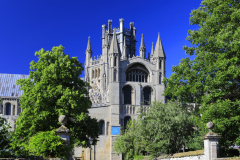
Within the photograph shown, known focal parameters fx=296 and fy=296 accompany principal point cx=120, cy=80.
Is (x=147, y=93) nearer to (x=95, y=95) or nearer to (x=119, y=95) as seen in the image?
(x=119, y=95)

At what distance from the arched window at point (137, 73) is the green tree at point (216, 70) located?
107ft

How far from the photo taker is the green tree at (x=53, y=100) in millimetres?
24016

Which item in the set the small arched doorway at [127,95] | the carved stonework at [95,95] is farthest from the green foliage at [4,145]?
the carved stonework at [95,95]

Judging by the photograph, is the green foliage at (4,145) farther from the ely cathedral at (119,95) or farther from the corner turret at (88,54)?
the corner turret at (88,54)

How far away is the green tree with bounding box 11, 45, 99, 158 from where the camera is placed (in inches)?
945

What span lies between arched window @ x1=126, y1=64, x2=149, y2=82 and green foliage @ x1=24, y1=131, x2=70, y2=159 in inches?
1561

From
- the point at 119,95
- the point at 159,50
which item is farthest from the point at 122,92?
the point at 159,50

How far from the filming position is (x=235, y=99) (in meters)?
17.6

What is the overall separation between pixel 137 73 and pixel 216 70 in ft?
117

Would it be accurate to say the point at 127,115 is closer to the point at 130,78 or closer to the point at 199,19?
the point at 130,78

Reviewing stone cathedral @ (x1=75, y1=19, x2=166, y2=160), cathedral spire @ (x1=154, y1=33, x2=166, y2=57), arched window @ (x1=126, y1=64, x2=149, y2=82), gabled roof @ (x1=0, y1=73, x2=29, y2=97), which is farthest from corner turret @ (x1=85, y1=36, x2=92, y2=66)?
cathedral spire @ (x1=154, y1=33, x2=166, y2=57)

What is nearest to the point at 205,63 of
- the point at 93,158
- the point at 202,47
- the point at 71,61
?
the point at 202,47

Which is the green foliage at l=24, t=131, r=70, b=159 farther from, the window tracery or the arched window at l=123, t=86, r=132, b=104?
the window tracery

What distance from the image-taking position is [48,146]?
1319 cm
